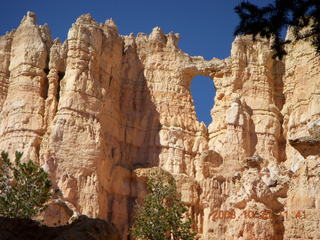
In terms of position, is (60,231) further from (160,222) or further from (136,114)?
(136,114)

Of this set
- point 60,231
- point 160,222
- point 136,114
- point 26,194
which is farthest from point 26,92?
point 60,231

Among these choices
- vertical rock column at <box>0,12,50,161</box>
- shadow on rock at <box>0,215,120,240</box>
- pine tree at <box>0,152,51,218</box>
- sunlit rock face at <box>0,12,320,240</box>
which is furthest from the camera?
vertical rock column at <box>0,12,50,161</box>

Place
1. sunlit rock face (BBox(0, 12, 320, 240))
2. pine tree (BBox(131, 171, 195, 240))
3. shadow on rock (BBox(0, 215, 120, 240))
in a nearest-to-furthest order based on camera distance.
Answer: shadow on rock (BBox(0, 215, 120, 240)) → pine tree (BBox(131, 171, 195, 240)) → sunlit rock face (BBox(0, 12, 320, 240))

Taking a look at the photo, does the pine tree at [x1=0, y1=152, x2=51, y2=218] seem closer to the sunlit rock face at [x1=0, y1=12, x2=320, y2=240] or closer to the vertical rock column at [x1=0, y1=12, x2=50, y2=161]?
the sunlit rock face at [x1=0, y1=12, x2=320, y2=240]

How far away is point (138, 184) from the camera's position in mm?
41188

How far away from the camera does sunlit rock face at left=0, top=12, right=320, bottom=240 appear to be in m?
39.2

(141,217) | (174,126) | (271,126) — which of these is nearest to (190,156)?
(174,126)

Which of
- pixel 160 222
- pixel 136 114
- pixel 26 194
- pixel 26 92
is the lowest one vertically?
pixel 160 222

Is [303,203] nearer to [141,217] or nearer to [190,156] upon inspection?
[141,217]

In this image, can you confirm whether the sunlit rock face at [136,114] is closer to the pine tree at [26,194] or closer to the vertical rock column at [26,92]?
the vertical rock column at [26,92]

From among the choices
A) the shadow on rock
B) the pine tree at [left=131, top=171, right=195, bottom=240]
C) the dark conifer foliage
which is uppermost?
the dark conifer foliage

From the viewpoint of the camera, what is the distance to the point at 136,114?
44.7m

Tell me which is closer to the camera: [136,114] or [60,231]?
[60,231]

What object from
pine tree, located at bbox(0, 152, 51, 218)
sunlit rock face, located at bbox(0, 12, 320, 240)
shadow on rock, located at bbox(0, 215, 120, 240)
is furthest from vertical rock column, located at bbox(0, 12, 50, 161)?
shadow on rock, located at bbox(0, 215, 120, 240)
